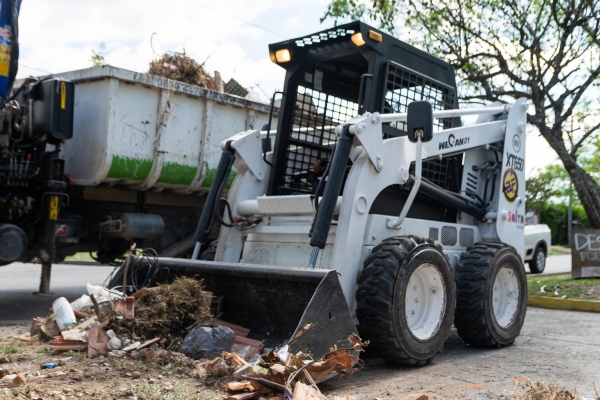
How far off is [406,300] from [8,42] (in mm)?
4777

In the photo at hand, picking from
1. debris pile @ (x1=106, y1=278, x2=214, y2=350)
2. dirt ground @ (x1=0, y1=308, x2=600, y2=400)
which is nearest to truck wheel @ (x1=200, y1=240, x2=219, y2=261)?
debris pile @ (x1=106, y1=278, x2=214, y2=350)

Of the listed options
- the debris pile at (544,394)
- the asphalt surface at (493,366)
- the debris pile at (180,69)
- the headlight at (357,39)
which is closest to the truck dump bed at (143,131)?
the debris pile at (180,69)

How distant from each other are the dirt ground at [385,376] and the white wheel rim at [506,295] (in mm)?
277

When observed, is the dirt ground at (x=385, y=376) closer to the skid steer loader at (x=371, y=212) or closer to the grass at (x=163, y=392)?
the grass at (x=163, y=392)

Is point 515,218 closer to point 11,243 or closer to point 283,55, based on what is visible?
point 283,55

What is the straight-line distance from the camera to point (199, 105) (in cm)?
821

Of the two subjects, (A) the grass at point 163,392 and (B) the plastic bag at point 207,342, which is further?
(B) the plastic bag at point 207,342

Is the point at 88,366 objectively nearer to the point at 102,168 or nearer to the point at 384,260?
the point at 384,260

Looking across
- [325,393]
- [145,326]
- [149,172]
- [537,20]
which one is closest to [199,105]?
[149,172]

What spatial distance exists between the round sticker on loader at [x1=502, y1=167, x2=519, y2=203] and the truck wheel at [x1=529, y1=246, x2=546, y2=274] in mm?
9625

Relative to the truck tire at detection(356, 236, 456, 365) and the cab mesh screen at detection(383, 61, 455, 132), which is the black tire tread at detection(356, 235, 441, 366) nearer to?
the truck tire at detection(356, 236, 456, 365)

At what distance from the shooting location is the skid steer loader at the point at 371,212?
179 inches

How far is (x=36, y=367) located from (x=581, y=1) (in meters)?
9.55

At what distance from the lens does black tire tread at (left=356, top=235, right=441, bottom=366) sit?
4.39m
